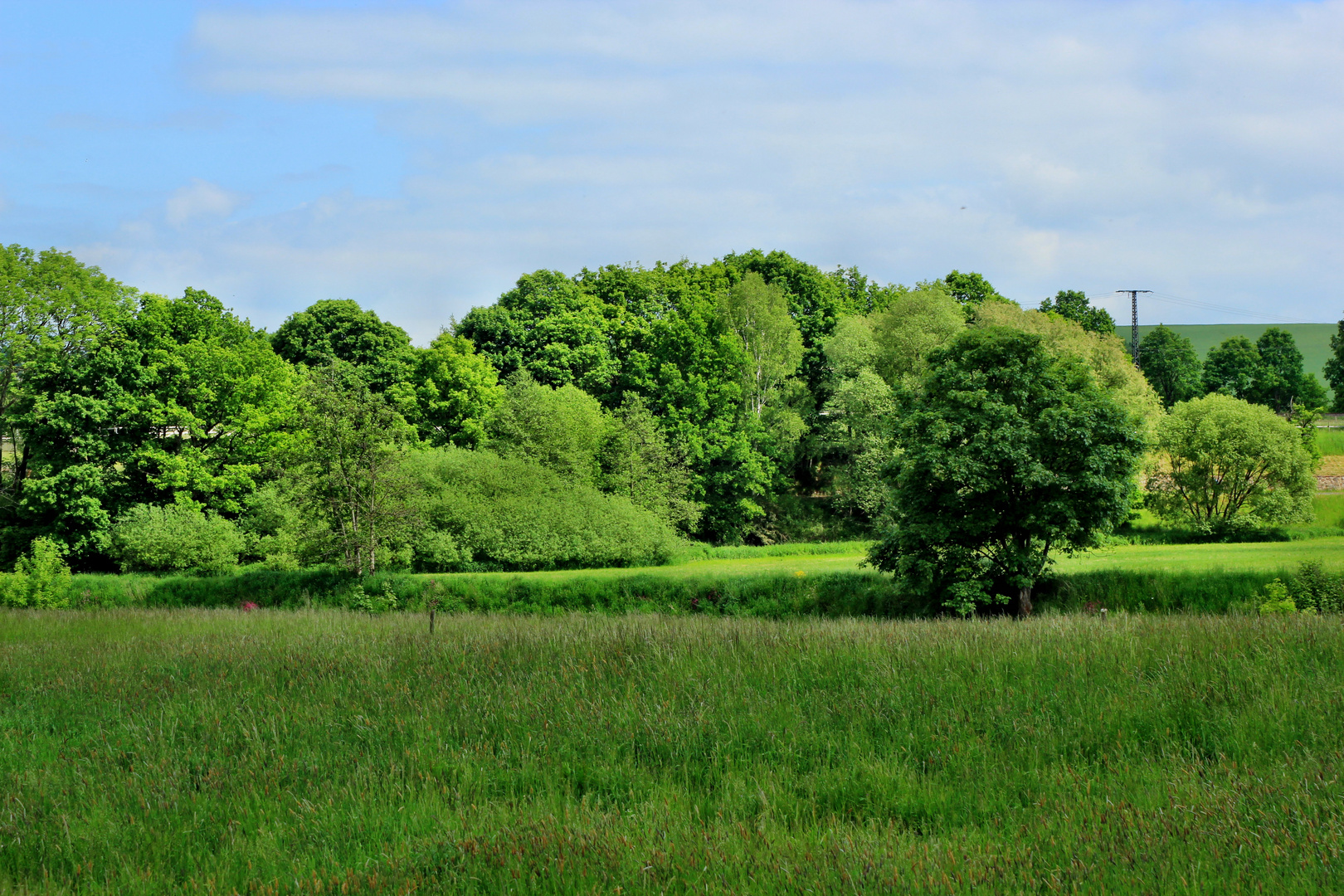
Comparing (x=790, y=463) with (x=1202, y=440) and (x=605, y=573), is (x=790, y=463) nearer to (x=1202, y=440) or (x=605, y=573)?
(x=1202, y=440)

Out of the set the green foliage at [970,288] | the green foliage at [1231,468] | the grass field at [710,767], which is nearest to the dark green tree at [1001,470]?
the grass field at [710,767]

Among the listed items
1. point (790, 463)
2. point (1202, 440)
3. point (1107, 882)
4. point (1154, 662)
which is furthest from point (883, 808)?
point (790, 463)

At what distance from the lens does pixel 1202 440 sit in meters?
43.4

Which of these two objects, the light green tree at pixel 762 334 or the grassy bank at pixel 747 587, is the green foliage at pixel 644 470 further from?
the grassy bank at pixel 747 587

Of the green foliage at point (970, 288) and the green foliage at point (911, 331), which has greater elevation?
the green foliage at point (970, 288)

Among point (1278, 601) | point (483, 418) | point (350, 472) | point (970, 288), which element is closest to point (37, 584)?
point (350, 472)

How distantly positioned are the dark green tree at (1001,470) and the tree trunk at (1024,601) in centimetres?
4

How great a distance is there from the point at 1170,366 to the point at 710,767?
10347 centimetres

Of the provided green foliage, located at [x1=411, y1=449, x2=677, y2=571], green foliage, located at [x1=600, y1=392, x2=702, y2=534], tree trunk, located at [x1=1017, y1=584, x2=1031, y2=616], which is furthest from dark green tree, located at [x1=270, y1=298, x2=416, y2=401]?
tree trunk, located at [x1=1017, y1=584, x2=1031, y2=616]

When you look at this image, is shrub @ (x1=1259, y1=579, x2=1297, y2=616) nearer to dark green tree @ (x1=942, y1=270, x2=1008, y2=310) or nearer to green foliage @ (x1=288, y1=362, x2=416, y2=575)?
green foliage @ (x1=288, y1=362, x2=416, y2=575)

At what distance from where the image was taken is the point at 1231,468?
1708 inches

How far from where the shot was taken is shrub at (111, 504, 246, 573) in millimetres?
36875

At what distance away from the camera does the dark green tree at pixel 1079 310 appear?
75.7m

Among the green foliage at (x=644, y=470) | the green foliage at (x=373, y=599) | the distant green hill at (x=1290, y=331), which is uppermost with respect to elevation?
the distant green hill at (x=1290, y=331)
